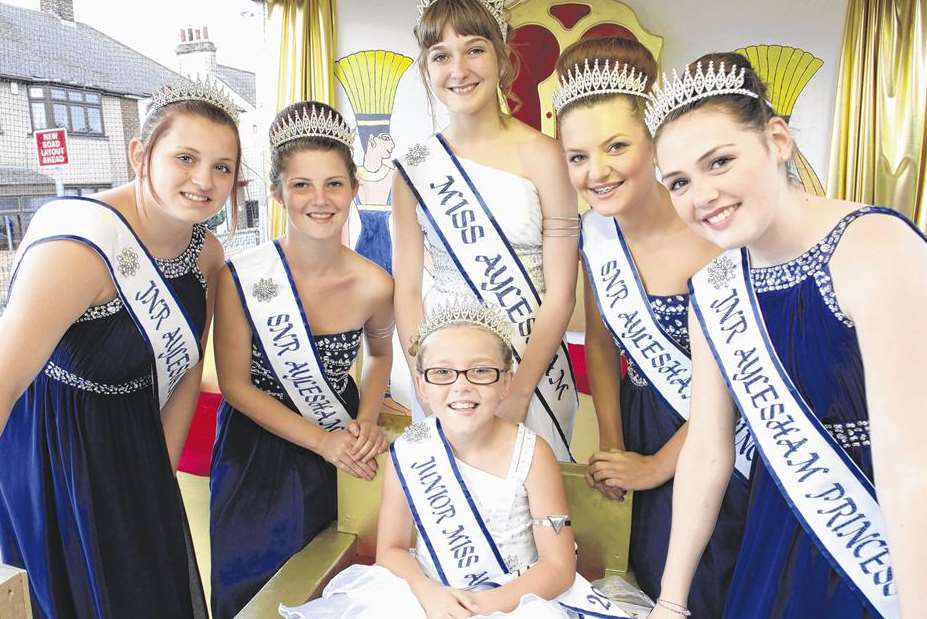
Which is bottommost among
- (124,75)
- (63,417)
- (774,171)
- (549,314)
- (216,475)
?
(216,475)

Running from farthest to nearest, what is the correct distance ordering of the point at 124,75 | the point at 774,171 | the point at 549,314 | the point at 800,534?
1. the point at 124,75
2. the point at 549,314
3. the point at 800,534
4. the point at 774,171

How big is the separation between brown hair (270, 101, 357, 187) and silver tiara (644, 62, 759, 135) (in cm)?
67

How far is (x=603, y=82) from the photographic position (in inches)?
43.2

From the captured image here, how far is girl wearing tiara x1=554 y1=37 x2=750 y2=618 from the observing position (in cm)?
109

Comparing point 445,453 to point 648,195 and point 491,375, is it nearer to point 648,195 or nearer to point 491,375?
point 491,375

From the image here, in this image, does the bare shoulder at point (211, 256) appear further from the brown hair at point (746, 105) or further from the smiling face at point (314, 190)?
the brown hair at point (746, 105)

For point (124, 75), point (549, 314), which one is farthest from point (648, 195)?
point (124, 75)

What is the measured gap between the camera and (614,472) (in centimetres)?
117

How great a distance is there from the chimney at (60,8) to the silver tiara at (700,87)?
243 cm

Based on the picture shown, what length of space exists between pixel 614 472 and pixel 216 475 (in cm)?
78

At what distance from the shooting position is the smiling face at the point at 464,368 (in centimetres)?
109

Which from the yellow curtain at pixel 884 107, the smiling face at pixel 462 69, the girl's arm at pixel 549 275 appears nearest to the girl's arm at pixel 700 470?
the girl's arm at pixel 549 275

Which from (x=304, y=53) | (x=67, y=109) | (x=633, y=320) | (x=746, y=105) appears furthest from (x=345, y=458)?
(x=304, y=53)

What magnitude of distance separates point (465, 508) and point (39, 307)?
2.38 feet
